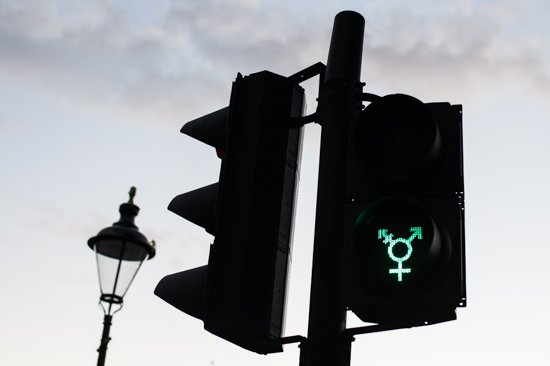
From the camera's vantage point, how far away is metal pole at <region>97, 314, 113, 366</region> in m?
6.38

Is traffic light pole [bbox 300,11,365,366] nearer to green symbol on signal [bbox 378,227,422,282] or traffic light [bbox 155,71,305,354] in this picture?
green symbol on signal [bbox 378,227,422,282]

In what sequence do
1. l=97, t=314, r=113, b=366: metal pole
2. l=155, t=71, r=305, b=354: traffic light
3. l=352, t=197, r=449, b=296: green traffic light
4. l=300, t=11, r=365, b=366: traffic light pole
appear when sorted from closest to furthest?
l=352, t=197, r=449, b=296: green traffic light, l=300, t=11, r=365, b=366: traffic light pole, l=155, t=71, r=305, b=354: traffic light, l=97, t=314, r=113, b=366: metal pole

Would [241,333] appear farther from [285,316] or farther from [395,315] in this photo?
[395,315]

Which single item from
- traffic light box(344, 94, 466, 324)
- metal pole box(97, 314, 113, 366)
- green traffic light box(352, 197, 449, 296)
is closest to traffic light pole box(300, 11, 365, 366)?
traffic light box(344, 94, 466, 324)

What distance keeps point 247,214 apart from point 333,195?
0.86 metres

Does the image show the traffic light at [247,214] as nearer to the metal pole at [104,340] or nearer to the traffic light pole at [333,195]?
the traffic light pole at [333,195]

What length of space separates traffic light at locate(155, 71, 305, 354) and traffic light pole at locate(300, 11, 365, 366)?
1.65ft

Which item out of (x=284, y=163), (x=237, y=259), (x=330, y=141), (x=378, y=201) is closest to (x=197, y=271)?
(x=237, y=259)

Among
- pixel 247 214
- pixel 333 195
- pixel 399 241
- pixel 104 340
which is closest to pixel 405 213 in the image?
pixel 399 241

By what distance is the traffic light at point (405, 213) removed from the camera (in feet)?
12.1

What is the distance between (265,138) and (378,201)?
1502 mm

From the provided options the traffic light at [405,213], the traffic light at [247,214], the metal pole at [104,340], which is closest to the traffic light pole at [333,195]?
the traffic light at [405,213]

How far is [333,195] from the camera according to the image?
429 centimetres

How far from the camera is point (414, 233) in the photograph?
3.80 m
